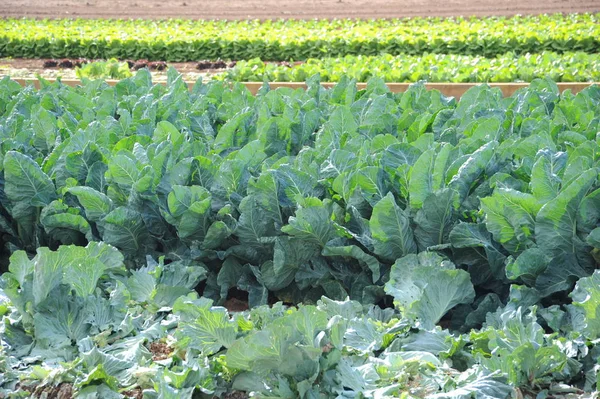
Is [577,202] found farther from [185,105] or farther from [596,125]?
[185,105]

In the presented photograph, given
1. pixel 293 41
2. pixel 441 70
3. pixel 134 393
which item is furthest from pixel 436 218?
pixel 293 41

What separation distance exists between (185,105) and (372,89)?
1.36m

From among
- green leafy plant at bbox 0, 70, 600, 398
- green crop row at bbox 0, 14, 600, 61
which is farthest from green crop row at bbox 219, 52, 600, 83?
green leafy plant at bbox 0, 70, 600, 398

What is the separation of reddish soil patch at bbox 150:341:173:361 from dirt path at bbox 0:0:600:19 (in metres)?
20.5

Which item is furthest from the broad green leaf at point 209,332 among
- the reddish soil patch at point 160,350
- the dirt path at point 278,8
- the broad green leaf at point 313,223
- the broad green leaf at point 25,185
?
the dirt path at point 278,8

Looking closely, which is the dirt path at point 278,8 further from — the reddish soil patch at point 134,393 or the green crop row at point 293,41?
the reddish soil patch at point 134,393

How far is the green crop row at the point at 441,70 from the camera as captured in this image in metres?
8.71

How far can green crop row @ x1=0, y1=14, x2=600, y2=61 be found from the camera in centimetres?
1330

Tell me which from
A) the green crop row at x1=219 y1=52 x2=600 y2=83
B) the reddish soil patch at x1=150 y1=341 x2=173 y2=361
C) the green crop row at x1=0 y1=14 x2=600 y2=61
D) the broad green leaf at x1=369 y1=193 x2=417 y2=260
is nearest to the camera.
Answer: the reddish soil patch at x1=150 y1=341 x2=173 y2=361

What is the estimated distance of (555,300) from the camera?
289cm

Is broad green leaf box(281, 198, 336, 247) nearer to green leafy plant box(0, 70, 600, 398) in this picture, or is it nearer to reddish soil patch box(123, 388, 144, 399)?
green leafy plant box(0, 70, 600, 398)

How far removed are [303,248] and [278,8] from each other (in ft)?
72.9

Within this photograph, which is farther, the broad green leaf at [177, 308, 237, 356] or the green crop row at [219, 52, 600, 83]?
the green crop row at [219, 52, 600, 83]

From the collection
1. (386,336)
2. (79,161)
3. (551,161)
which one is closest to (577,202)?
(551,161)
